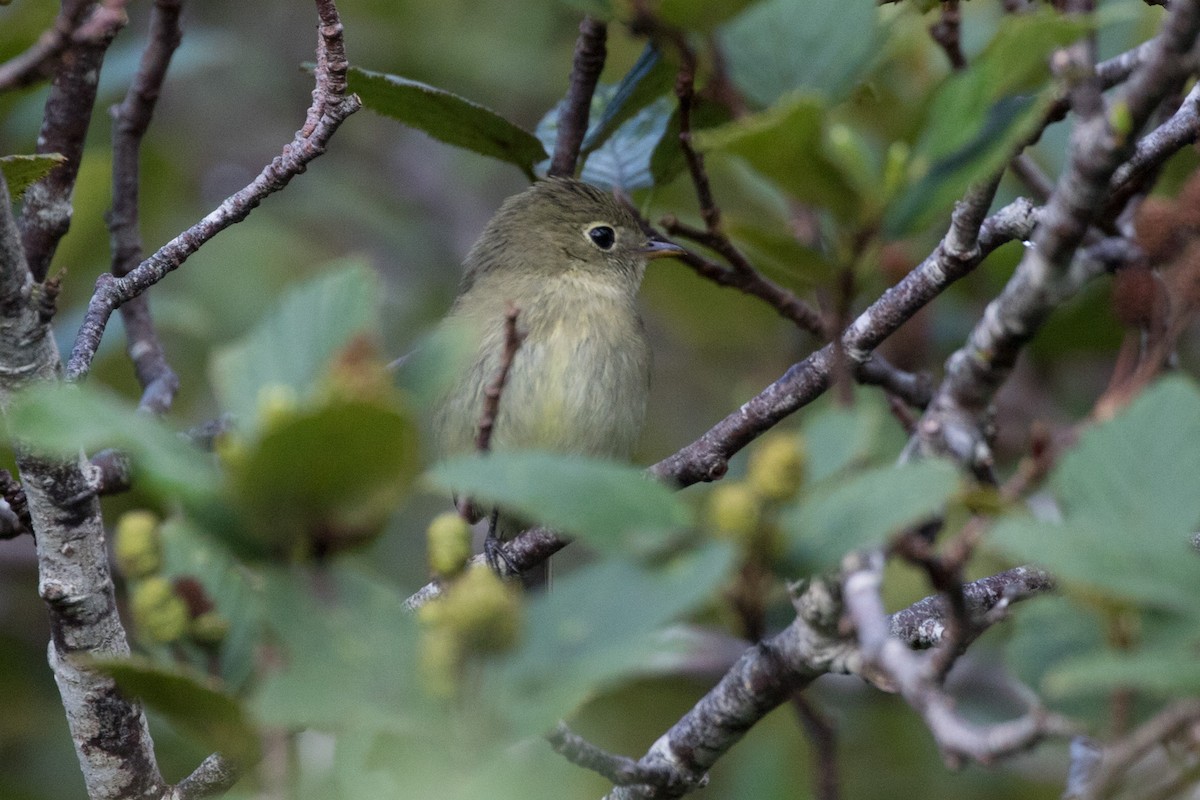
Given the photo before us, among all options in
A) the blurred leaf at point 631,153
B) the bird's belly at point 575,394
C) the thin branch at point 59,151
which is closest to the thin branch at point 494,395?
the blurred leaf at point 631,153

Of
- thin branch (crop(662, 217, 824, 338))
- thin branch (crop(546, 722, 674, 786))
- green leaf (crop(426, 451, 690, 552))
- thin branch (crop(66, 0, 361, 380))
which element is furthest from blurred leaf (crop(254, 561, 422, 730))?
thin branch (crop(662, 217, 824, 338))

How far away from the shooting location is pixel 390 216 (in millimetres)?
7754

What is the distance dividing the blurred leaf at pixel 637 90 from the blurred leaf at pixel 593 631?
88.4 inches

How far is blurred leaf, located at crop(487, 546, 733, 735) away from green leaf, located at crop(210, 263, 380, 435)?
1.18 ft

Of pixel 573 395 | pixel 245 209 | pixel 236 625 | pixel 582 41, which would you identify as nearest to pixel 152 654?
pixel 236 625

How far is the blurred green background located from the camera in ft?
15.3

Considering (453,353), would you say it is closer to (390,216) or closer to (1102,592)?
(1102,592)

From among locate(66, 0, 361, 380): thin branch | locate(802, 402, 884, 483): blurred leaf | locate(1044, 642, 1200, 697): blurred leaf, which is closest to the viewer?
locate(1044, 642, 1200, 697): blurred leaf

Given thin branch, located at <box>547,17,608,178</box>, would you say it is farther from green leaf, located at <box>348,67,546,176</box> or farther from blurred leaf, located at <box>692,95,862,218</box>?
blurred leaf, located at <box>692,95,862,218</box>

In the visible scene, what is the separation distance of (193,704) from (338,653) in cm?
29

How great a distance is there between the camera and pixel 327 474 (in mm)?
1439

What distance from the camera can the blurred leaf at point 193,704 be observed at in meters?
1.60

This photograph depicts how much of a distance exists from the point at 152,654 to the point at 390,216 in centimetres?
614

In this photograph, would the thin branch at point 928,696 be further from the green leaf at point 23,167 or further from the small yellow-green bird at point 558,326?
the small yellow-green bird at point 558,326
